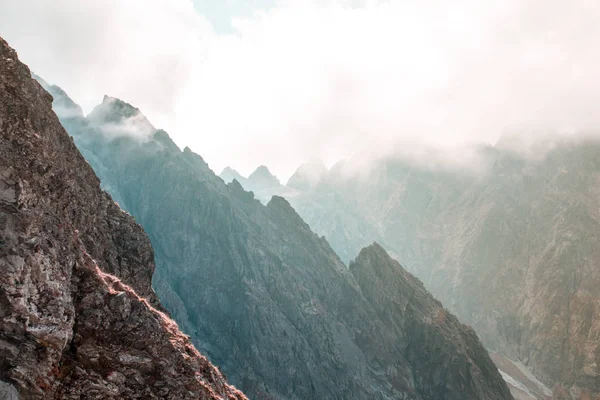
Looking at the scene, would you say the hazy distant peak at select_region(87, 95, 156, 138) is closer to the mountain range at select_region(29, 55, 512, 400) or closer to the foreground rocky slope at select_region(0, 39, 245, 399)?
the mountain range at select_region(29, 55, 512, 400)

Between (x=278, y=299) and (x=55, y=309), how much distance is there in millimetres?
123740

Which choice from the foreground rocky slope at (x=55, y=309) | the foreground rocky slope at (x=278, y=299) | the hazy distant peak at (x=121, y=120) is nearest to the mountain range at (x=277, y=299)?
the foreground rocky slope at (x=278, y=299)

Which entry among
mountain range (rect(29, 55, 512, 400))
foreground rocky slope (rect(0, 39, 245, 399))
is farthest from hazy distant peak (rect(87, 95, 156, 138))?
foreground rocky slope (rect(0, 39, 245, 399))

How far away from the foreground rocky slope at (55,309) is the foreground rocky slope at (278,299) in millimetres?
102318

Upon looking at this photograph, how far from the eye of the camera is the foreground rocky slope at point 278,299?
404 ft

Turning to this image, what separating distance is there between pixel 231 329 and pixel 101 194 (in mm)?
101346

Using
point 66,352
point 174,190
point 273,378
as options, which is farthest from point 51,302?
point 174,190

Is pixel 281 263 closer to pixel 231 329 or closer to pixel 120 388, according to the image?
pixel 231 329

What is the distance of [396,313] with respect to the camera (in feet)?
517

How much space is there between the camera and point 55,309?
1805 centimetres

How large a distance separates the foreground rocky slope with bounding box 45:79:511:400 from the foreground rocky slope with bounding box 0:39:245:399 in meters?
102

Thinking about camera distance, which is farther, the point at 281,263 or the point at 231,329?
the point at 281,263

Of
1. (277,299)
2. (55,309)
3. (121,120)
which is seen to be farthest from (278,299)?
(55,309)

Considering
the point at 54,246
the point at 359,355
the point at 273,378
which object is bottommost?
the point at 273,378
